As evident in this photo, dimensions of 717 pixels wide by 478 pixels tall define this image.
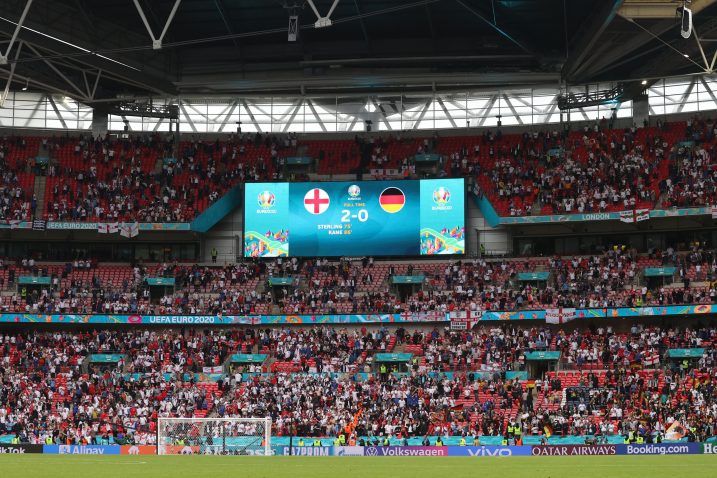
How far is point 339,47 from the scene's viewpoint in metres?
60.7

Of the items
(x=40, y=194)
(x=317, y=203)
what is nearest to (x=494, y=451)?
(x=317, y=203)

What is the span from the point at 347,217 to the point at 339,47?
1145 centimetres

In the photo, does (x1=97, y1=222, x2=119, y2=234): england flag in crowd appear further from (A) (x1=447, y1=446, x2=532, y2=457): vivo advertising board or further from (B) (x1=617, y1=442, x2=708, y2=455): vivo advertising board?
(B) (x1=617, y1=442, x2=708, y2=455): vivo advertising board

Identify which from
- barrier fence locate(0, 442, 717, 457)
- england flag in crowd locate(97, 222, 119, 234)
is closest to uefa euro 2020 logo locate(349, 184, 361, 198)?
england flag in crowd locate(97, 222, 119, 234)

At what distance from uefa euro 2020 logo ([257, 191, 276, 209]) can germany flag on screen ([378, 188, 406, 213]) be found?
262 inches

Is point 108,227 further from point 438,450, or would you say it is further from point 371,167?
point 438,450

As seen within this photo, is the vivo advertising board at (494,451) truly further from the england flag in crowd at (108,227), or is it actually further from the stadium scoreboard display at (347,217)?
the england flag in crowd at (108,227)

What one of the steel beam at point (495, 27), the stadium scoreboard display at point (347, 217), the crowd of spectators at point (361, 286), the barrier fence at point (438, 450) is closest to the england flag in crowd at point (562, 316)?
the crowd of spectators at point (361, 286)

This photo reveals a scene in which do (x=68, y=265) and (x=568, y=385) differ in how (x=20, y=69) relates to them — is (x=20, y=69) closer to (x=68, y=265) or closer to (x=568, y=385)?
(x=68, y=265)

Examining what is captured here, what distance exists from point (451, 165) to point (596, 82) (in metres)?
10.2

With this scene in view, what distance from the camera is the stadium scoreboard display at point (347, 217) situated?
56625mm

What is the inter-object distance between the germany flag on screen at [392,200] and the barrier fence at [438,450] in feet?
74.0

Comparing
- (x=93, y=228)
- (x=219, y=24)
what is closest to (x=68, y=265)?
(x=93, y=228)

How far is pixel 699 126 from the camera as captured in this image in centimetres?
5719
